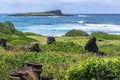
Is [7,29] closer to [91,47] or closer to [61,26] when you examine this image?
[91,47]

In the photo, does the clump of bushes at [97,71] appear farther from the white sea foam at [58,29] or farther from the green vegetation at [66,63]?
the white sea foam at [58,29]

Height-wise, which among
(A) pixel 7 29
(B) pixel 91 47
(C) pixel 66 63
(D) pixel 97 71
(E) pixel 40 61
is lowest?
(A) pixel 7 29

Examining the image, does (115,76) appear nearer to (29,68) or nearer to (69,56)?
(29,68)

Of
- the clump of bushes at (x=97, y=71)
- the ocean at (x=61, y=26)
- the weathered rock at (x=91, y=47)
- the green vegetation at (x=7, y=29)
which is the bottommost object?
the ocean at (x=61, y=26)

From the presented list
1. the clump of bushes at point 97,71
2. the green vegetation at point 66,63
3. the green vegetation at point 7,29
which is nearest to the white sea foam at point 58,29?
the green vegetation at point 7,29

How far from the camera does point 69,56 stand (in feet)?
78.4

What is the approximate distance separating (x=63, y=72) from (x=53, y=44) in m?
12.7

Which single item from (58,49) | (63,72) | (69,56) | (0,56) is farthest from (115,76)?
(58,49)

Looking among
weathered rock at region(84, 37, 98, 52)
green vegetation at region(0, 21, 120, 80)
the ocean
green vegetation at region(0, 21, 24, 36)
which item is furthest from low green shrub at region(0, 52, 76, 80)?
the ocean

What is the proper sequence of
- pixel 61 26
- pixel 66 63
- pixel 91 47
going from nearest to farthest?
pixel 66 63 < pixel 91 47 < pixel 61 26

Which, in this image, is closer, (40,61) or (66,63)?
(66,63)

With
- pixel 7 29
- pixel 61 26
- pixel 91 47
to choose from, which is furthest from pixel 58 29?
pixel 91 47

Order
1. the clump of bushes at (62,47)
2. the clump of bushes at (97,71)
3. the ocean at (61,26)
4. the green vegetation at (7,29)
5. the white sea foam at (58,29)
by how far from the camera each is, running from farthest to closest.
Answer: the ocean at (61,26) < the white sea foam at (58,29) < the green vegetation at (7,29) < the clump of bushes at (62,47) < the clump of bushes at (97,71)

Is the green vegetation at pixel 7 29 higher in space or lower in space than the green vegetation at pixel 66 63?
lower
